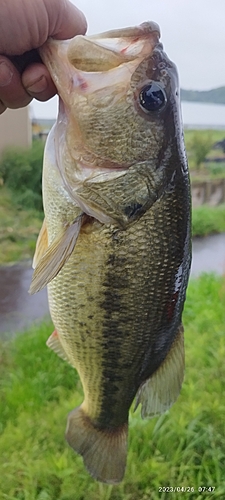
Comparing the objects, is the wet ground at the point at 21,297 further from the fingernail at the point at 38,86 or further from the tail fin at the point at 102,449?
the fingernail at the point at 38,86

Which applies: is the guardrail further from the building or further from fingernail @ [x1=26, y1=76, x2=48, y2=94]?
fingernail @ [x1=26, y1=76, x2=48, y2=94]

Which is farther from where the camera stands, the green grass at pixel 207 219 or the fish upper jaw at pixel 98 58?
the green grass at pixel 207 219

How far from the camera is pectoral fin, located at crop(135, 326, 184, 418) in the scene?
92 centimetres

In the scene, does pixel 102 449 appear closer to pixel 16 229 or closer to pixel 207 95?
pixel 207 95

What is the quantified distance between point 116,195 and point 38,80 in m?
0.22

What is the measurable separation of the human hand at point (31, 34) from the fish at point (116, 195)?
29 millimetres

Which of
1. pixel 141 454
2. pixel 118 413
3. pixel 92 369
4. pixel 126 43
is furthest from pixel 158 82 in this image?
pixel 141 454

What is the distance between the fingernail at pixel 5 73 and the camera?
802 mm

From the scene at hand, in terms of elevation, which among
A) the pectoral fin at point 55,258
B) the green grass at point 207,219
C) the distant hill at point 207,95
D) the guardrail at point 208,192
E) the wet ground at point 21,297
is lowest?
the green grass at point 207,219

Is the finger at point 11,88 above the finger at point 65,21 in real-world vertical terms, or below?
below

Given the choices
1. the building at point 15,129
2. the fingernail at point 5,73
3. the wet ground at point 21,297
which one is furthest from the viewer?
the wet ground at point 21,297

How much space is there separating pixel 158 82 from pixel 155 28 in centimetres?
8

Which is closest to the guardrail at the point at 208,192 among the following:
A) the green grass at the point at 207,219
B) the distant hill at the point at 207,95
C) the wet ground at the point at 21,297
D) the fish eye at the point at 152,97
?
the green grass at the point at 207,219

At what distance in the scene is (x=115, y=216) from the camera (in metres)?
0.78
